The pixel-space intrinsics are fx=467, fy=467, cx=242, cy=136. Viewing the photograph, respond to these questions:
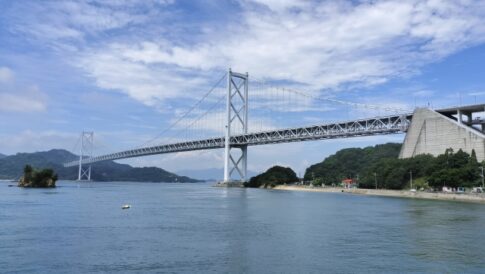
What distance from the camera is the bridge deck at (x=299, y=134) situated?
62.9 metres

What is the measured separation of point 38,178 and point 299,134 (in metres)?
43.6

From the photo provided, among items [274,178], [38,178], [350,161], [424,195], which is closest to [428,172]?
[424,195]

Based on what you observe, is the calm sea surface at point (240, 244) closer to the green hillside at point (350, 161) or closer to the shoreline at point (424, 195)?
the shoreline at point (424, 195)

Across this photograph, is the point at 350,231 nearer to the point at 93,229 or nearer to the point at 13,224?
the point at 93,229

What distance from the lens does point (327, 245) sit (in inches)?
667

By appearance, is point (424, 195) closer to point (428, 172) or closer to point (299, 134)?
point (428, 172)

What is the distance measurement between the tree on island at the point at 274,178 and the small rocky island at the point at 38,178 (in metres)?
35.2

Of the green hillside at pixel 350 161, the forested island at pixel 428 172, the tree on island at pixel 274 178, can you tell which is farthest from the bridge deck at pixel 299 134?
the green hillside at pixel 350 161

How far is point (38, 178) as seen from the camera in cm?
7725

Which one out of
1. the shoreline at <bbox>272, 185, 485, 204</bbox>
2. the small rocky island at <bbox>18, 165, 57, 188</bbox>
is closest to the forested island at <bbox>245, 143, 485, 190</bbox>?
the shoreline at <bbox>272, 185, 485, 204</bbox>

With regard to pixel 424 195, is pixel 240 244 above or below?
below

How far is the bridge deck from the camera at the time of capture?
62.9 m

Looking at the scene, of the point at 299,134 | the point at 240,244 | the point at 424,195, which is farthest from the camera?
the point at 299,134

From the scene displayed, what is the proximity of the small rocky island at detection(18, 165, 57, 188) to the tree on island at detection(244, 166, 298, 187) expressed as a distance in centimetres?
3517
